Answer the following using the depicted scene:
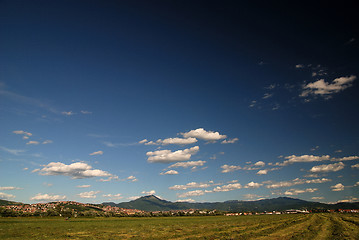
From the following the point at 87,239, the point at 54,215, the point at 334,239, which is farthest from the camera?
the point at 54,215

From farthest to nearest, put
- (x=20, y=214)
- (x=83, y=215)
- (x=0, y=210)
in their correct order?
(x=83, y=215) → (x=20, y=214) → (x=0, y=210)

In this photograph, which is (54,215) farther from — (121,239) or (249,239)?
(249,239)

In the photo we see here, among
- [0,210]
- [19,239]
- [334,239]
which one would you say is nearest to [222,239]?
[334,239]

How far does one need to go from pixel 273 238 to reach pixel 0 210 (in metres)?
138

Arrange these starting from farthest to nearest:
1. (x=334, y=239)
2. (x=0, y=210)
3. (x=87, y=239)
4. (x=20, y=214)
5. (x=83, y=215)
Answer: (x=83, y=215) → (x=20, y=214) → (x=0, y=210) → (x=87, y=239) → (x=334, y=239)

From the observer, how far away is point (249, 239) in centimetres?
2575

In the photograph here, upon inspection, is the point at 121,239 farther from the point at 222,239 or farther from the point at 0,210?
the point at 0,210

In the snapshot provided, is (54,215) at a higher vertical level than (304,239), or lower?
lower

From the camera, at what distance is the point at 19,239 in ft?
89.6

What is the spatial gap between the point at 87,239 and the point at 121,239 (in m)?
4.67

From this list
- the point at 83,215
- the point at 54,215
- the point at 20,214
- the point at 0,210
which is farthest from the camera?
the point at 83,215

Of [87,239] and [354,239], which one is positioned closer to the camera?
[354,239]

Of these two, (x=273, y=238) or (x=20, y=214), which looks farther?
(x=20, y=214)

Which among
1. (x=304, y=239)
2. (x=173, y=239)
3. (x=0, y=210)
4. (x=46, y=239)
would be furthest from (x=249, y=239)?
(x=0, y=210)
